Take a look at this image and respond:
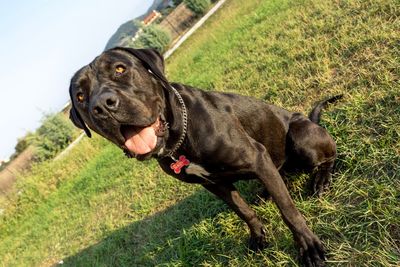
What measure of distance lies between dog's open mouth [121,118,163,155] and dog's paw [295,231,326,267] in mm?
1187

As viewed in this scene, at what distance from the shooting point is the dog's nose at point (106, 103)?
254 centimetres

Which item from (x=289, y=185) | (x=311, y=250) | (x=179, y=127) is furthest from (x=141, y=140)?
(x=289, y=185)

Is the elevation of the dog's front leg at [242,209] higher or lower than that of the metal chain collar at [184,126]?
A: lower

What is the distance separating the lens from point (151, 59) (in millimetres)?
3006

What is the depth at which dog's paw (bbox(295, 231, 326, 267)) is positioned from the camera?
8.93 ft

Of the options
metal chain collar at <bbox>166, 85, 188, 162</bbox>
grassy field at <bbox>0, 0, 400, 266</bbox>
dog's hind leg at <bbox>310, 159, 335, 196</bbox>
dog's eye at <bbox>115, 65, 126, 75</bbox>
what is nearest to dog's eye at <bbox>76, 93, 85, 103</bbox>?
dog's eye at <bbox>115, 65, 126, 75</bbox>

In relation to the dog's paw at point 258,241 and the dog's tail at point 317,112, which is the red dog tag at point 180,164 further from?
the dog's tail at point 317,112

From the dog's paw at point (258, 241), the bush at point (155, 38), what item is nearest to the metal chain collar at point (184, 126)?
the dog's paw at point (258, 241)

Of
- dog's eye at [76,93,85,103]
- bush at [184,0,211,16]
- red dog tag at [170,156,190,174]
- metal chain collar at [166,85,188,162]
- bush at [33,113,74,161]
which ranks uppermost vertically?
dog's eye at [76,93,85,103]

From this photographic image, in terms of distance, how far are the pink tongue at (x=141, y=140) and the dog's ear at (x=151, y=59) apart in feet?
1.34

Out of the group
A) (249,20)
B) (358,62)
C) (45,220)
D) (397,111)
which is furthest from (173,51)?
(397,111)

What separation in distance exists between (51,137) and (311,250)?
16.5m

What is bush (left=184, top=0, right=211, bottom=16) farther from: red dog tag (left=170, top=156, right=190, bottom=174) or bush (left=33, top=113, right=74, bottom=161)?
red dog tag (left=170, top=156, right=190, bottom=174)

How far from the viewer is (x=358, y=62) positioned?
471 cm
